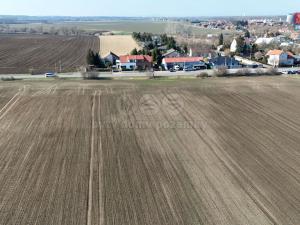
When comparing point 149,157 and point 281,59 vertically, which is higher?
point 281,59

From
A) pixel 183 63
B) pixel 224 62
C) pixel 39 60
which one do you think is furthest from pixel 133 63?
pixel 39 60

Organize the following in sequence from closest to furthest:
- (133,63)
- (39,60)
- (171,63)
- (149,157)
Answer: (149,157) < (133,63) < (171,63) < (39,60)

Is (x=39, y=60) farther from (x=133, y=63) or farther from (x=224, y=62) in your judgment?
(x=224, y=62)

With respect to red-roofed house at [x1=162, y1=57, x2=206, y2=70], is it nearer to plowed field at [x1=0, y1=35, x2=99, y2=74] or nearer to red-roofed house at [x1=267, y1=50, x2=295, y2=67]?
red-roofed house at [x1=267, y1=50, x2=295, y2=67]

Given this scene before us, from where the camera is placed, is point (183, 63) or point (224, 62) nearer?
point (183, 63)

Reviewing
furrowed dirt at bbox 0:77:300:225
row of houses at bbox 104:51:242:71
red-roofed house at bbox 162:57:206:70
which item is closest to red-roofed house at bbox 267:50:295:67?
row of houses at bbox 104:51:242:71

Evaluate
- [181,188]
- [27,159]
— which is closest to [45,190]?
[27,159]
